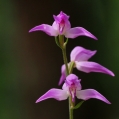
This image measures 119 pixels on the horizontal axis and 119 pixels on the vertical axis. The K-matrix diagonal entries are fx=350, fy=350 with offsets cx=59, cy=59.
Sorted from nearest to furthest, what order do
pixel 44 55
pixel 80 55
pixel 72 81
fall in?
pixel 72 81, pixel 80 55, pixel 44 55

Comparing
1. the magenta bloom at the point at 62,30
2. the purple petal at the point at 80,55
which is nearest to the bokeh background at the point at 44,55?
the purple petal at the point at 80,55

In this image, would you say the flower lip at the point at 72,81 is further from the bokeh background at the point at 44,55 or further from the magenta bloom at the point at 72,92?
the bokeh background at the point at 44,55

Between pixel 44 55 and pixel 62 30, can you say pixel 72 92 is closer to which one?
pixel 62 30

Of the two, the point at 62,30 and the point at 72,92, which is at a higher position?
the point at 62,30

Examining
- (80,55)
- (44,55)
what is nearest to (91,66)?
(80,55)

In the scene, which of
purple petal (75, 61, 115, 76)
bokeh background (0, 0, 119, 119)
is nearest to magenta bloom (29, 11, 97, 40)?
purple petal (75, 61, 115, 76)

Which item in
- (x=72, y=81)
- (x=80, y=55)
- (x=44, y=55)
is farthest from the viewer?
(x=44, y=55)

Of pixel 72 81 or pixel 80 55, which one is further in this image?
pixel 80 55

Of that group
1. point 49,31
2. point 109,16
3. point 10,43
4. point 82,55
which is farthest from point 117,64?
point 49,31

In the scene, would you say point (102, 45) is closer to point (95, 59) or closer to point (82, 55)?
point (95, 59)

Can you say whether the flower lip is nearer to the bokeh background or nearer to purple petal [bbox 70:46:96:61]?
purple petal [bbox 70:46:96:61]
